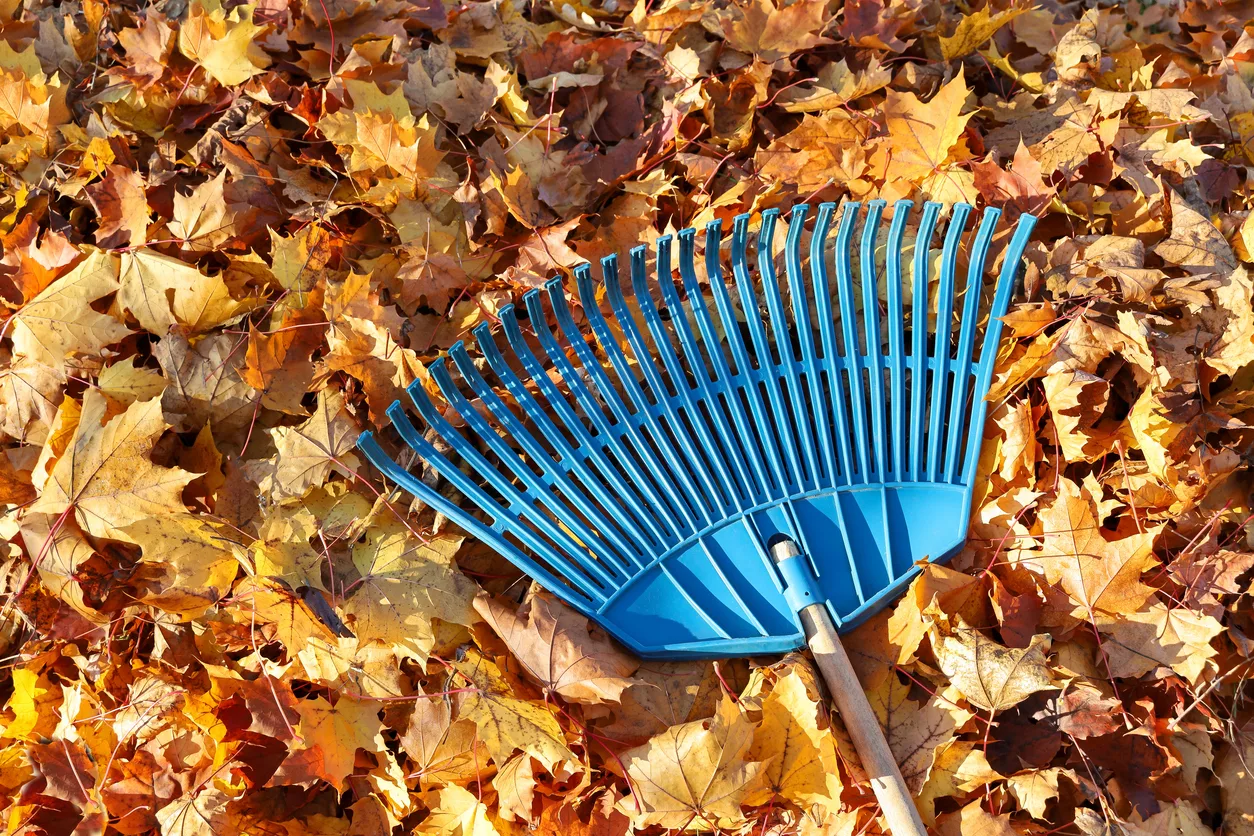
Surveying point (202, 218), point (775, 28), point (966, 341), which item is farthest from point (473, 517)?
point (775, 28)

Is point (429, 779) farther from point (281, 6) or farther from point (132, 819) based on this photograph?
point (281, 6)

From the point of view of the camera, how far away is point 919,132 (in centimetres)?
171

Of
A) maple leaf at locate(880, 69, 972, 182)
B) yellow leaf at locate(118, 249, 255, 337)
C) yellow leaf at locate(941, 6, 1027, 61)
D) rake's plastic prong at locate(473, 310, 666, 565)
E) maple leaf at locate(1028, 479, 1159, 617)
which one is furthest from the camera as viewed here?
yellow leaf at locate(941, 6, 1027, 61)

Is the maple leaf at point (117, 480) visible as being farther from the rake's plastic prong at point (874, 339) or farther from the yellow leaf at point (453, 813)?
the rake's plastic prong at point (874, 339)

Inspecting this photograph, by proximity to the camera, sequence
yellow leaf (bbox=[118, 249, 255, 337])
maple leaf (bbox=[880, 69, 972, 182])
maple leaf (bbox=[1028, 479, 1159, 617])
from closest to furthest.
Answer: maple leaf (bbox=[1028, 479, 1159, 617]) < yellow leaf (bbox=[118, 249, 255, 337]) < maple leaf (bbox=[880, 69, 972, 182])

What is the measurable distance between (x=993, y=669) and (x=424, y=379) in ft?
3.13

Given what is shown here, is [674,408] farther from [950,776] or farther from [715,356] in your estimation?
[950,776]

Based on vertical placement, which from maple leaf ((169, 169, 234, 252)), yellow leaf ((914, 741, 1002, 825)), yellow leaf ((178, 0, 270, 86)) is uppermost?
yellow leaf ((178, 0, 270, 86))

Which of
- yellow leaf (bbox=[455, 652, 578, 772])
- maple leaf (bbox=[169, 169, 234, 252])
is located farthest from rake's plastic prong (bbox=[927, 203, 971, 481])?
maple leaf (bbox=[169, 169, 234, 252])

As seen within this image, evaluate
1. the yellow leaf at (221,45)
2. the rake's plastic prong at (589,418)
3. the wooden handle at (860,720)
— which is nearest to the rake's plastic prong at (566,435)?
the rake's plastic prong at (589,418)

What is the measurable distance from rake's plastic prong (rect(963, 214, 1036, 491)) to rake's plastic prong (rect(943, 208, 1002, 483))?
2cm

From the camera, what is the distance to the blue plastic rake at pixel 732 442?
56.2 inches

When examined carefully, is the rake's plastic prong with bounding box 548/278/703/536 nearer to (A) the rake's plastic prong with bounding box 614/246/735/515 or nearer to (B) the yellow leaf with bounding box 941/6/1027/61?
(A) the rake's plastic prong with bounding box 614/246/735/515

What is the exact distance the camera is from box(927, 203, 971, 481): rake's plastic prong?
1.49m
